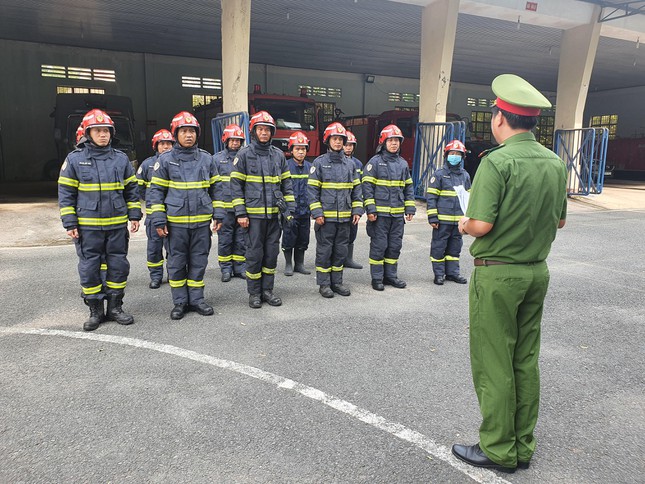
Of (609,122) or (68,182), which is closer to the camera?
(68,182)

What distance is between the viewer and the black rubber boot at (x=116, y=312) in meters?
4.85

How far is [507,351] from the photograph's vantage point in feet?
8.36

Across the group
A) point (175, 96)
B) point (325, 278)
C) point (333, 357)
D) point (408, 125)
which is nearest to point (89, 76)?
point (175, 96)

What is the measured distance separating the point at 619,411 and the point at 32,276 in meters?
6.72

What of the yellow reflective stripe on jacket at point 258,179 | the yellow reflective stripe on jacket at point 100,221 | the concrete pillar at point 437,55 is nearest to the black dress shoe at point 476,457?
the yellow reflective stripe on jacket at point 258,179

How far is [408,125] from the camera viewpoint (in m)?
18.0

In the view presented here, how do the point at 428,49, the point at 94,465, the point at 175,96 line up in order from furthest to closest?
the point at 175,96 < the point at 428,49 < the point at 94,465

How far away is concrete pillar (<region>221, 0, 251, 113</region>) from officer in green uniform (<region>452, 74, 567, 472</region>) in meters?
9.71

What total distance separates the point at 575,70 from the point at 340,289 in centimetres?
1438

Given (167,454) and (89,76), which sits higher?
(89,76)

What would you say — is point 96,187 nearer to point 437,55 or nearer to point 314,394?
point 314,394

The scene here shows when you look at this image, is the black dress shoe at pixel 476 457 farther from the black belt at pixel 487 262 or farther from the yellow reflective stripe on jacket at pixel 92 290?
the yellow reflective stripe on jacket at pixel 92 290

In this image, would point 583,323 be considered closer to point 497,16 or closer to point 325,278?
point 325,278

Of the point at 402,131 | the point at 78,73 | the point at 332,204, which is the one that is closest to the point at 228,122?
the point at 332,204
